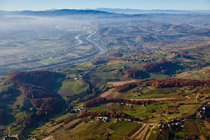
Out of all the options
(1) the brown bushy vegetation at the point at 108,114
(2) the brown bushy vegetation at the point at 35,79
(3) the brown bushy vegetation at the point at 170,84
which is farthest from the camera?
(2) the brown bushy vegetation at the point at 35,79

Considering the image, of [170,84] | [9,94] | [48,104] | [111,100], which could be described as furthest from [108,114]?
[9,94]

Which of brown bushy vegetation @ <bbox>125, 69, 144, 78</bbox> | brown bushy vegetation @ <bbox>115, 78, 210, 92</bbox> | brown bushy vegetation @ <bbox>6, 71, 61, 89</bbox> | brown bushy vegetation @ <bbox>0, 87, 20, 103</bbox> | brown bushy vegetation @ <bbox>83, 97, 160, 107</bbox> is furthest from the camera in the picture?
brown bushy vegetation @ <bbox>125, 69, 144, 78</bbox>

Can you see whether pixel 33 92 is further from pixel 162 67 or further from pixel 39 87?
pixel 162 67

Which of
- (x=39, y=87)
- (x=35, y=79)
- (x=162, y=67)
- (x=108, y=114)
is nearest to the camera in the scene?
(x=108, y=114)

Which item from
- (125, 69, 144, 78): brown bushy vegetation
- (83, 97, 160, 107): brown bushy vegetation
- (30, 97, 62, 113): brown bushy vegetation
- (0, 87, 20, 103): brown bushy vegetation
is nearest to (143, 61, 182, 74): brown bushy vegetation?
(125, 69, 144, 78): brown bushy vegetation

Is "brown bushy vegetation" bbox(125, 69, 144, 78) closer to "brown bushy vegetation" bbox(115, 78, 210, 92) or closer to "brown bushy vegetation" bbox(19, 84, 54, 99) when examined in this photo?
"brown bushy vegetation" bbox(115, 78, 210, 92)

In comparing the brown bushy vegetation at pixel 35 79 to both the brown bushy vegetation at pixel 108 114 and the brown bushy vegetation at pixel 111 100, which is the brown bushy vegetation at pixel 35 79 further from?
the brown bushy vegetation at pixel 108 114

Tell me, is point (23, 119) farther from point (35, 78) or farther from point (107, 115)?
point (35, 78)

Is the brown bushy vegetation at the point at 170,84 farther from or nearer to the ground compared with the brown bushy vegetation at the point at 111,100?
farther from the ground

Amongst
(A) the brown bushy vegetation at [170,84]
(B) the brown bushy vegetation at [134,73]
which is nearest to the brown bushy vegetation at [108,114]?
(A) the brown bushy vegetation at [170,84]

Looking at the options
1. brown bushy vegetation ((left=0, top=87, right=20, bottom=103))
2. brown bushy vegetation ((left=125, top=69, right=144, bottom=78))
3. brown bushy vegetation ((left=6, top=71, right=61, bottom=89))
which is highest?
brown bushy vegetation ((left=125, top=69, right=144, bottom=78))

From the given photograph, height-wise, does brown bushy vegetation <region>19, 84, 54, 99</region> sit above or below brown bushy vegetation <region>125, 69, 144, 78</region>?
below

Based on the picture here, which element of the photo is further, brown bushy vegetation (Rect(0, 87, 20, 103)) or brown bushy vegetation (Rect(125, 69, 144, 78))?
brown bushy vegetation (Rect(125, 69, 144, 78))
